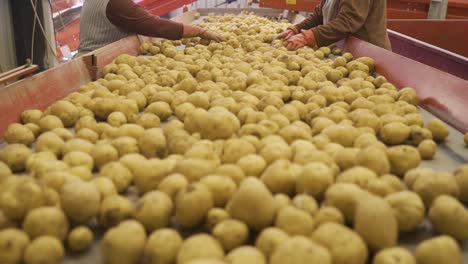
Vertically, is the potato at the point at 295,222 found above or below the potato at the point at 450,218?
above

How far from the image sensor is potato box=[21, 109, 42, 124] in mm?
1589

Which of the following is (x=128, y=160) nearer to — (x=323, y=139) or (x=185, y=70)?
(x=323, y=139)

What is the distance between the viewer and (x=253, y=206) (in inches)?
35.4

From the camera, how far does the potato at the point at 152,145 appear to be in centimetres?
129

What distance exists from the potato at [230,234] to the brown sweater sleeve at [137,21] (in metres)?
2.34

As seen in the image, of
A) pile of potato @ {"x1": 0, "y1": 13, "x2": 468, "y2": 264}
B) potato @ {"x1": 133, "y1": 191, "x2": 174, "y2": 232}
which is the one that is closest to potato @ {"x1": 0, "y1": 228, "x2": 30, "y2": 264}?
pile of potato @ {"x1": 0, "y1": 13, "x2": 468, "y2": 264}

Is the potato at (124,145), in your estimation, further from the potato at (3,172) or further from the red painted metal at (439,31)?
the red painted metal at (439,31)

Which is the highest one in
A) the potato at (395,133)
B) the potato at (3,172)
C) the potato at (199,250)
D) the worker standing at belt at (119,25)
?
the worker standing at belt at (119,25)

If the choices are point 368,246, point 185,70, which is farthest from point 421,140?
point 185,70

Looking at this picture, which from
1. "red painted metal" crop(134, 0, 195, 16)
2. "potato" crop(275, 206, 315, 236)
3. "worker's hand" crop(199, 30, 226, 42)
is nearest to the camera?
"potato" crop(275, 206, 315, 236)

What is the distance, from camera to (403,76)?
2.07 metres

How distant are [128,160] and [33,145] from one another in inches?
21.3

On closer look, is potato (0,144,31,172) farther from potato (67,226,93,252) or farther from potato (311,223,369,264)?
potato (311,223,369,264)

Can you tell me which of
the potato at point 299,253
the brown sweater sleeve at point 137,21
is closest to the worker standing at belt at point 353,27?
the brown sweater sleeve at point 137,21
